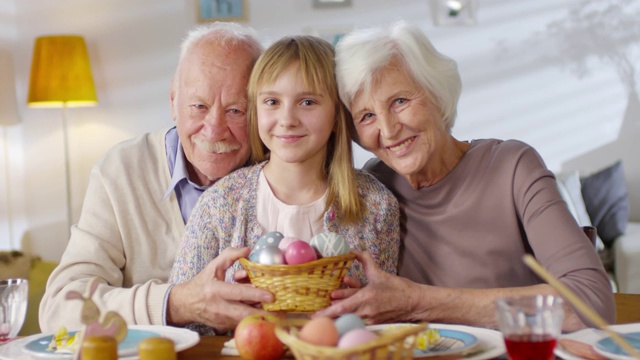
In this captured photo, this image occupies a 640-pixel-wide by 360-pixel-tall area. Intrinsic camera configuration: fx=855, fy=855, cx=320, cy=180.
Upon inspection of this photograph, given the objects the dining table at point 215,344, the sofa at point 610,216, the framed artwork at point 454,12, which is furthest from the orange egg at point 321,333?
the framed artwork at point 454,12

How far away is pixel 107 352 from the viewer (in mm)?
1333

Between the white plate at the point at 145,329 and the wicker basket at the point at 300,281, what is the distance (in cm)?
16

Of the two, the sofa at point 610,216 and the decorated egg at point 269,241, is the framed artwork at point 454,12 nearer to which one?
the sofa at point 610,216

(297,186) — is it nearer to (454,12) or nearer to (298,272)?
(298,272)

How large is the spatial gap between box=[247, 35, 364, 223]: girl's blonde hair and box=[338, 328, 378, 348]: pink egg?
85cm

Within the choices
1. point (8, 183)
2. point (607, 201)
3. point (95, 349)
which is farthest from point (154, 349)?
point (8, 183)

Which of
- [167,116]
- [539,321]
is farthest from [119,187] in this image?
[167,116]

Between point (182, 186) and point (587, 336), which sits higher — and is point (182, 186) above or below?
above

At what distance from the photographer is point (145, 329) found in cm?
171

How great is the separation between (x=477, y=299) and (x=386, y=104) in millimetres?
548

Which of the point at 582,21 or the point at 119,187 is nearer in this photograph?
the point at 119,187

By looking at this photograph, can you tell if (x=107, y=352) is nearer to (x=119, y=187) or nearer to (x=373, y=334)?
(x=373, y=334)

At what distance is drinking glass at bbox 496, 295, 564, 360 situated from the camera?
1214 millimetres

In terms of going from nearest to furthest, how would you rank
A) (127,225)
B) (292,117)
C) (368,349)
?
(368,349) < (292,117) < (127,225)
